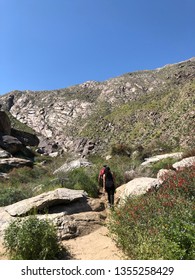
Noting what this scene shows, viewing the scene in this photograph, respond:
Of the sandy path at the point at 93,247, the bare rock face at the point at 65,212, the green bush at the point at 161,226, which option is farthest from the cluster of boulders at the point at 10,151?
the green bush at the point at 161,226

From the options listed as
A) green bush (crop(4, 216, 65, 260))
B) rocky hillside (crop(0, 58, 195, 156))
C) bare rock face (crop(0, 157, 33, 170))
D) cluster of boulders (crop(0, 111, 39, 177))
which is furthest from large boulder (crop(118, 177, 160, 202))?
rocky hillside (crop(0, 58, 195, 156))

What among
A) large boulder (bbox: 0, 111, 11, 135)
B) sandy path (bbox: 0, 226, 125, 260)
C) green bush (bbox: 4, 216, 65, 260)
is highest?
large boulder (bbox: 0, 111, 11, 135)

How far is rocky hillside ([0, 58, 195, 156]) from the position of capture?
47.8m

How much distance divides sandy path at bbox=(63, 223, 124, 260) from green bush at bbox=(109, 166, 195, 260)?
34cm

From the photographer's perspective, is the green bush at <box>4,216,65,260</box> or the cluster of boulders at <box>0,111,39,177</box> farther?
the cluster of boulders at <box>0,111,39,177</box>

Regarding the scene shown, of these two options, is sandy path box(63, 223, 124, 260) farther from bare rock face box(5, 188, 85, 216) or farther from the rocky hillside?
the rocky hillside

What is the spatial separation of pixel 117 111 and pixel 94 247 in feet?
226

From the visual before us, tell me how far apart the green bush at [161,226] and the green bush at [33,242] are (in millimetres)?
1750

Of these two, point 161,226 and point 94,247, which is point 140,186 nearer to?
point 94,247

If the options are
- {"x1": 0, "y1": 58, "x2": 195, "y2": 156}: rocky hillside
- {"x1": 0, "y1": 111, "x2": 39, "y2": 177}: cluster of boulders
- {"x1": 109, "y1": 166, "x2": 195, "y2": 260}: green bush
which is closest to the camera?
{"x1": 109, "y1": 166, "x2": 195, "y2": 260}: green bush

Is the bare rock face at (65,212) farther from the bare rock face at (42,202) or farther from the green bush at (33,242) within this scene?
the green bush at (33,242)

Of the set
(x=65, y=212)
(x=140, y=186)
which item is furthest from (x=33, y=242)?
(x=140, y=186)

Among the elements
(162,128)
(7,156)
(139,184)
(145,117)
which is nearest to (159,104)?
(145,117)

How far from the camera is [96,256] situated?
6.77 metres
